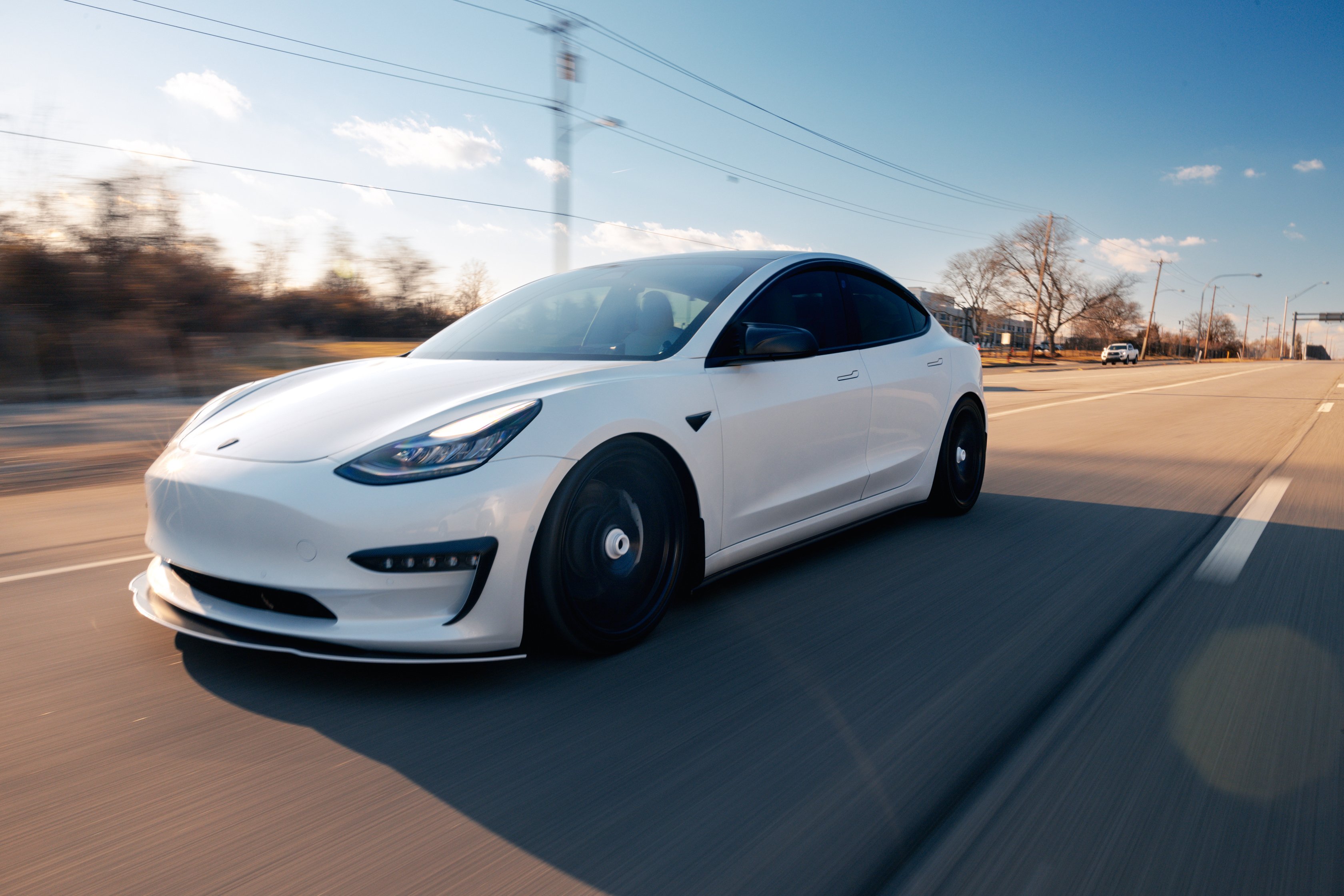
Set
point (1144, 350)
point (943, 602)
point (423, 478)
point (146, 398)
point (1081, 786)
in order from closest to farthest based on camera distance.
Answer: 1. point (1081, 786)
2. point (423, 478)
3. point (943, 602)
4. point (146, 398)
5. point (1144, 350)

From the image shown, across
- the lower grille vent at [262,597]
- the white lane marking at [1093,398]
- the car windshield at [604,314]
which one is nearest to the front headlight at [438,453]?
the lower grille vent at [262,597]

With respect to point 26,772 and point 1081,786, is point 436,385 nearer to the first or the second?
point 26,772

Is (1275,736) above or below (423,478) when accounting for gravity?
below

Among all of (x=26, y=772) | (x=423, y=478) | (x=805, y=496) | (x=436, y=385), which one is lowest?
(x=26, y=772)

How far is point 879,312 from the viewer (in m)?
4.73

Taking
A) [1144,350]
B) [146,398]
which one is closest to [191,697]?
[146,398]

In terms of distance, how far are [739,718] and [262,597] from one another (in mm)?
1451

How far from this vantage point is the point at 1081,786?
221 centimetres

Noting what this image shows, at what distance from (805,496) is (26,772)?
2.82 metres

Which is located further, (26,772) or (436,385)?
(436,385)

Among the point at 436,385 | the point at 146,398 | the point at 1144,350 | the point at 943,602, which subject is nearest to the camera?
the point at 436,385

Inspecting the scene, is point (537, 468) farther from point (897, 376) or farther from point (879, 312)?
point (879, 312)

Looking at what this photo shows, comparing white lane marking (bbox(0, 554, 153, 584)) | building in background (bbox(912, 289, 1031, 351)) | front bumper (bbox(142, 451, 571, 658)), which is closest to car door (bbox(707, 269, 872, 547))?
front bumper (bbox(142, 451, 571, 658))

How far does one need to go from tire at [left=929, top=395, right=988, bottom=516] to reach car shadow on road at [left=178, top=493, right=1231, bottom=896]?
1174mm
